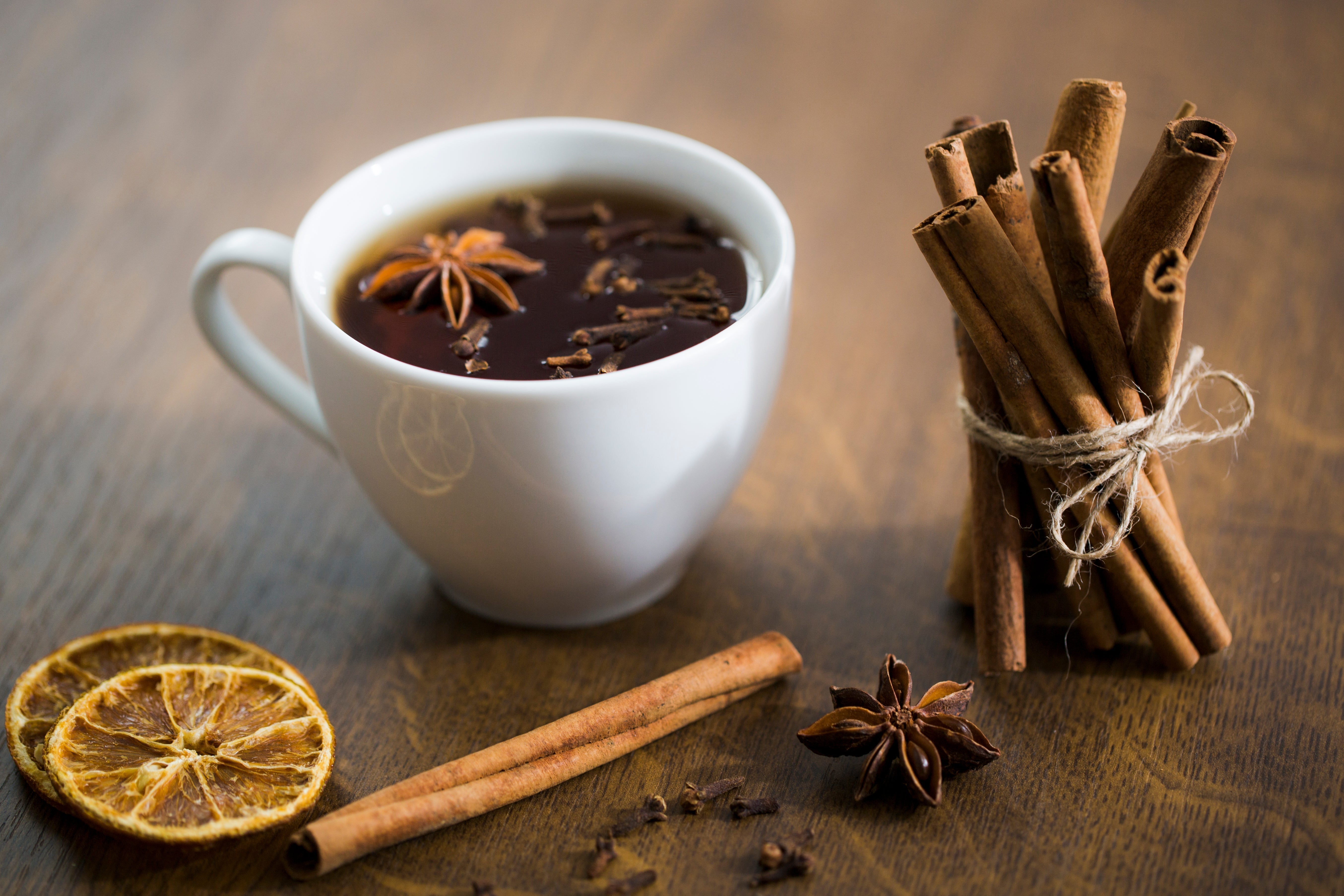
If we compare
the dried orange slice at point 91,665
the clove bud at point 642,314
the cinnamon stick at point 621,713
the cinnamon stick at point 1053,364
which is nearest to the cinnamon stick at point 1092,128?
the cinnamon stick at point 1053,364

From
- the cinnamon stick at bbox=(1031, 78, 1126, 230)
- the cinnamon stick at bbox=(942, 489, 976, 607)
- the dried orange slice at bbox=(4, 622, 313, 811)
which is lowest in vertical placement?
the cinnamon stick at bbox=(942, 489, 976, 607)

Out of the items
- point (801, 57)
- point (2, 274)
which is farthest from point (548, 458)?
point (801, 57)

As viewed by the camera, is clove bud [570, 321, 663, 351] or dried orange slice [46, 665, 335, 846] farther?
clove bud [570, 321, 663, 351]

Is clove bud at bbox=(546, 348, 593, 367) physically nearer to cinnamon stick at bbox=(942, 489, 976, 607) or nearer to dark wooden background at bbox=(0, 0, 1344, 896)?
dark wooden background at bbox=(0, 0, 1344, 896)

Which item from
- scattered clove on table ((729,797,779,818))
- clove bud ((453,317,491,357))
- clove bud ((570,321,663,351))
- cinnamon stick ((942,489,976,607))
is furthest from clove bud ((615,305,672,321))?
scattered clove on table ((729,797,779,818))

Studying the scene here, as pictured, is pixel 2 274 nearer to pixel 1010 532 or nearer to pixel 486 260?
pixel 486 260

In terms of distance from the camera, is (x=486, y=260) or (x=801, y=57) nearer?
(x=486, y=260)

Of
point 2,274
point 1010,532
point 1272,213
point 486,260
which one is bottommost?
point 1272,213
